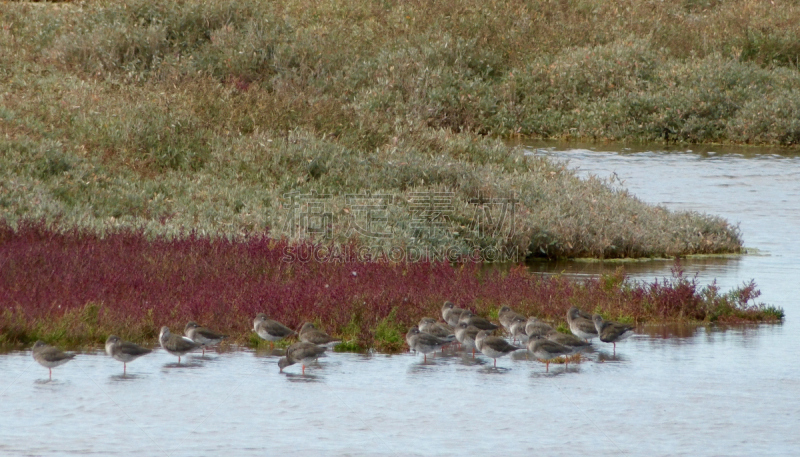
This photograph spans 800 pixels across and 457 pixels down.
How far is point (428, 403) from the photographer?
9.12m

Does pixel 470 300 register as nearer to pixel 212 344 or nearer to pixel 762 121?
pixel 212 344

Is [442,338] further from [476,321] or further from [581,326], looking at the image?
[581,326]

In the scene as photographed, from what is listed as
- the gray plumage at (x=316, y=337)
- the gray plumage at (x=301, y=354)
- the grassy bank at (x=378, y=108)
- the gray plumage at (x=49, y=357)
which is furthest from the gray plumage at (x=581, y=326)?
the gray plumage at (x=49, y=357)

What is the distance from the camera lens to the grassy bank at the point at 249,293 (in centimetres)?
1122

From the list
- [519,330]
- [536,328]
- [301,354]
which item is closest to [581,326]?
[536,328]

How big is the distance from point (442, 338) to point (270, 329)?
1.79 m

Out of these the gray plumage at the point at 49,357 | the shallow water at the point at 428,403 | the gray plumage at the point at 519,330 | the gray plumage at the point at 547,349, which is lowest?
the shallow water at the point at 428,403

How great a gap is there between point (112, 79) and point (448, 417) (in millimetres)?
18273

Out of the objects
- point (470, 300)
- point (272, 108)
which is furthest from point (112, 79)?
point (470, 300)

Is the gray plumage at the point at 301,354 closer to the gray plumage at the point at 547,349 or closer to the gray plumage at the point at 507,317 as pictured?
the gray plumage at the point at 547,349

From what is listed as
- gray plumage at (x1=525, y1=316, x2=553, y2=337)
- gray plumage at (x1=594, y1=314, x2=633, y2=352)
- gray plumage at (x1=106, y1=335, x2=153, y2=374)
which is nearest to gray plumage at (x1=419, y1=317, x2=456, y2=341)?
gray plumage at (x1=525, y1=316, x2=553, y2=337)

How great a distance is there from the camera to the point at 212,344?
1067 centimetres

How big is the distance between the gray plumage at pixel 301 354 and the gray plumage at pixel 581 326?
2.89 m

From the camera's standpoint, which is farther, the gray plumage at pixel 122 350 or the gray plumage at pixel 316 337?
the gray plumage at pixel 316 337
